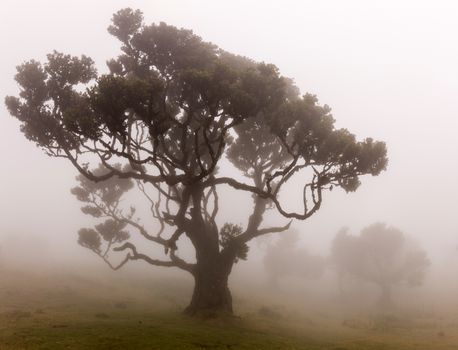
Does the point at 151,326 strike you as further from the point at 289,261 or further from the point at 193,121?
the point at 289,261

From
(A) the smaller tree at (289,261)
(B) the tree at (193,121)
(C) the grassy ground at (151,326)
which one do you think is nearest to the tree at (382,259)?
(A) the smaller tree at (289,261)

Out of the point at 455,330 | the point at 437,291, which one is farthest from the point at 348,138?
the point at 437,291

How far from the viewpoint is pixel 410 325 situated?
4862 cm

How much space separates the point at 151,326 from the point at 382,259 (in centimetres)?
6298

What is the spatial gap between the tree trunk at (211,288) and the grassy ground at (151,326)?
157 centimetres

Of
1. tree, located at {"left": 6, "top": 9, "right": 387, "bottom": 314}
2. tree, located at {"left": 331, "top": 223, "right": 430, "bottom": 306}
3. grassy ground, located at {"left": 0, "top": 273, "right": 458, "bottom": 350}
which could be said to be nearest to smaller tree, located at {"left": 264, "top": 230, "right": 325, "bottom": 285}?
tree, located at {"left": 331, "top": 223, "right": 430, "bottom": 306}

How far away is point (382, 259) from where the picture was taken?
8156cm

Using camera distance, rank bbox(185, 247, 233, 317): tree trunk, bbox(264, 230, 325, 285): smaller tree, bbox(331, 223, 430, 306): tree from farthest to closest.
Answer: bbox(264, 230, 325, 285): smaller tree → bbox(331, 223, 430, 306): tree → bbox(185, 247, 233, 317): tree trunk

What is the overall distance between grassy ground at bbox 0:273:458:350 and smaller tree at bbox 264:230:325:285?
109 ft

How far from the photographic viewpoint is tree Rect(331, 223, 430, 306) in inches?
3132

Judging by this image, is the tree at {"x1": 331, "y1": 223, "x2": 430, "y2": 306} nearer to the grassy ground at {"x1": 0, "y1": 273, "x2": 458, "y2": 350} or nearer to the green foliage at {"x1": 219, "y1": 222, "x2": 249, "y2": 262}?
the grassy ground at {"x1": 0, "y1": 273, "x2": 458, "y2": 350}

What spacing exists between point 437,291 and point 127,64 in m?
90.8

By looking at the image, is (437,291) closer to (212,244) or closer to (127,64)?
(212,244)

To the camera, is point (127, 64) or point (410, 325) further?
point (410, 325)
